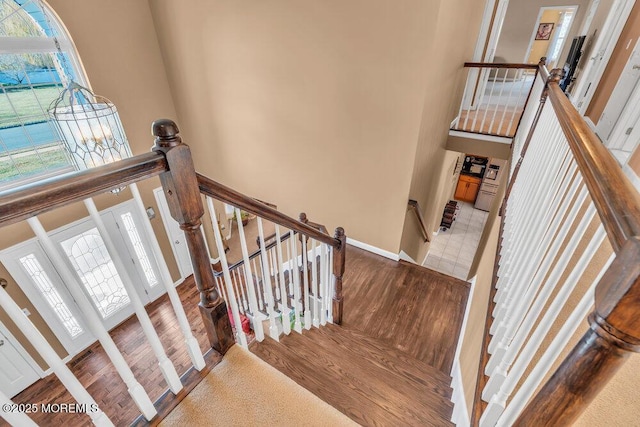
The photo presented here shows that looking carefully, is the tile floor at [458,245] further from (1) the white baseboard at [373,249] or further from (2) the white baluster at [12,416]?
(2) the white baluster at [12,416]

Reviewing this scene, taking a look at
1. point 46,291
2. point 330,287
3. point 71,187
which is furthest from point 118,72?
point 71,187

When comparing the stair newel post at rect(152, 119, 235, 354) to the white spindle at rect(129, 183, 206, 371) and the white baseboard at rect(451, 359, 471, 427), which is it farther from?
the white baseboard at rect(451, 359, 471, 427)

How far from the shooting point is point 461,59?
13.5 ft

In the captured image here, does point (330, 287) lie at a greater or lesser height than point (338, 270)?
lesser

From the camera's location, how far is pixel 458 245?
303 inches

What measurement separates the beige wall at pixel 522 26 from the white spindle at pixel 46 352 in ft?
34.6

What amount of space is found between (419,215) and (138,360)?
4355mm

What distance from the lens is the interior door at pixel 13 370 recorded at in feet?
11.1

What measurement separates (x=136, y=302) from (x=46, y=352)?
24 centimetres

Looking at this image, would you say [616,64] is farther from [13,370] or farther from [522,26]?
[13,370]

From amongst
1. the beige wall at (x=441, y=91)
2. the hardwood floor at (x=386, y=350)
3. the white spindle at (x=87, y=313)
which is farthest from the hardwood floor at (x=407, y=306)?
the white spindle at (x=87, y=313)

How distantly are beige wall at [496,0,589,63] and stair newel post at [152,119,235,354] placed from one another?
10031mm

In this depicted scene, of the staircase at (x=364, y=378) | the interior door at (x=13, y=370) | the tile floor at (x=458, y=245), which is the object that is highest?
the staircase at (x=364, y=378)

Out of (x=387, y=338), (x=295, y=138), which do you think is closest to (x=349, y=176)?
(x=295, y=138)
